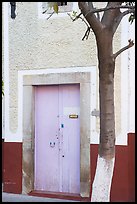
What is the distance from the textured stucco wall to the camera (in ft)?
29.2

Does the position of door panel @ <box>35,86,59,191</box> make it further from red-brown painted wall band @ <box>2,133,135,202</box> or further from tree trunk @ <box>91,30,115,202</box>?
tree trunk @ <box>91,30,115,202</box>

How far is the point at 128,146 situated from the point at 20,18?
3512 millimetres

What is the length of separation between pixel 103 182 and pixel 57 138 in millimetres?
3487

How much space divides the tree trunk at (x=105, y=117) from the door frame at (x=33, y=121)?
2891 millimetres

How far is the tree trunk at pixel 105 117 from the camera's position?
582cm

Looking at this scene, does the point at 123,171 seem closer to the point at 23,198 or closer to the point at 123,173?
the point at 123,173

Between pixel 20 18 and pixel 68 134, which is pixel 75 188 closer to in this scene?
pixel 68 134

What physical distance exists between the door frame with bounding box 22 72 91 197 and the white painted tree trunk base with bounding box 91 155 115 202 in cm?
286

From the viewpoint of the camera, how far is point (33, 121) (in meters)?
9.41

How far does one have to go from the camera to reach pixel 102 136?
19.1 feet

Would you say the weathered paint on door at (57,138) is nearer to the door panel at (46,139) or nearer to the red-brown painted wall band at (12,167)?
the door panel at (46,139)

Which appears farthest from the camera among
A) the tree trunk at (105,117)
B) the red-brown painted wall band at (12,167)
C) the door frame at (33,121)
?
the red-brown painted wall band at (12,167)

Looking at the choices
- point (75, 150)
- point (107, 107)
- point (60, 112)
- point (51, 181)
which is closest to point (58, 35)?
point (60, 112)

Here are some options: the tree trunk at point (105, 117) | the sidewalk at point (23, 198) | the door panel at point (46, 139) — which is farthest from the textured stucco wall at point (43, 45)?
the tree trunk at point (105, 117)
